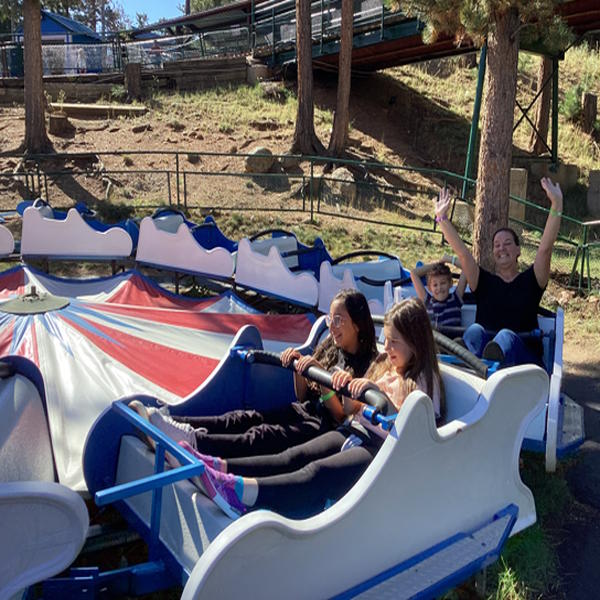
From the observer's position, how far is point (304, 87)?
53.7ft

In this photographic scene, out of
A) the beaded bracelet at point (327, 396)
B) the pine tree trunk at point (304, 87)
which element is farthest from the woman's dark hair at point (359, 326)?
the pine tree trunk at point (304, 87)

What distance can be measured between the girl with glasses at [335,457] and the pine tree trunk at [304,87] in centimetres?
1419

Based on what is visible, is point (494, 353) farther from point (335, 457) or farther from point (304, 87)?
point (304, 87)

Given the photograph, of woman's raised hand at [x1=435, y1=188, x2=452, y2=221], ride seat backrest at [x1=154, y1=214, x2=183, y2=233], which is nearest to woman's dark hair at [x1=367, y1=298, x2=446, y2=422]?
woman's raised hand at [x1=435, y1=188, x2=452, y2=221]

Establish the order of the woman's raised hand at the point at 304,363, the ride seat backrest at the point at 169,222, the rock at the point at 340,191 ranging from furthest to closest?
1. the rock at the point at 340,191
2. the ride seat backrest at the point at 169,222
3. the woman's raised hand at the point at 304,363

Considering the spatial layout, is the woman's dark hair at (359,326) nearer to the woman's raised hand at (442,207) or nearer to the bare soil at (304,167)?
the woman's raised hand at (442,207)

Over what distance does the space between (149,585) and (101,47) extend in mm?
Answer: 23301

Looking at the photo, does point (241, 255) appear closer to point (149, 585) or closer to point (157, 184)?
point (149, 585)

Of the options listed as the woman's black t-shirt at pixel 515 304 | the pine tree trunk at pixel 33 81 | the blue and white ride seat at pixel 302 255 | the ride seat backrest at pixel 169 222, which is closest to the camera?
the woman's black t-shirt at pixel 515 304

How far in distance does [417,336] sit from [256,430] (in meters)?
0.88

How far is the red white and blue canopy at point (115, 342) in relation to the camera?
4082 mm

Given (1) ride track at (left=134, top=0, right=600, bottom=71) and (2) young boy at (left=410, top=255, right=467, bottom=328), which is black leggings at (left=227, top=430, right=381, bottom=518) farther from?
(1) ride track at (left=134, top=0, right=600, bottom=71)

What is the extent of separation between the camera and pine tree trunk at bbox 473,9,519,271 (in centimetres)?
764

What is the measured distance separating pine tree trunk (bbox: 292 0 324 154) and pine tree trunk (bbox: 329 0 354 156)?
483 mm
